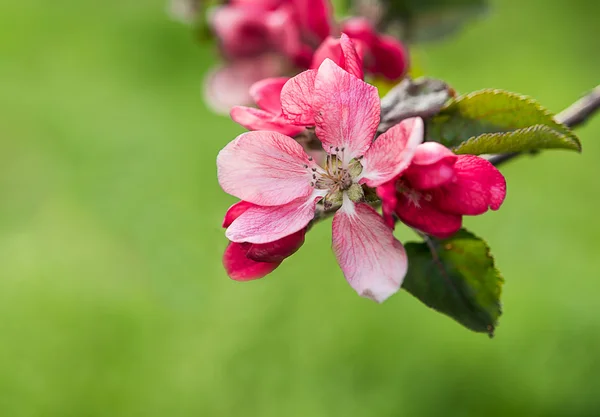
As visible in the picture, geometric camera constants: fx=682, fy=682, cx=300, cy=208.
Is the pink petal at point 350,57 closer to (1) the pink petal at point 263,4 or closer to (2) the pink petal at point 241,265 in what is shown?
(2) the pink petal at point 241,265

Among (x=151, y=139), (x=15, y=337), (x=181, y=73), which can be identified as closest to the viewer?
(x=15, y=337)

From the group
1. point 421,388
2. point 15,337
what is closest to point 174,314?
point 15,337

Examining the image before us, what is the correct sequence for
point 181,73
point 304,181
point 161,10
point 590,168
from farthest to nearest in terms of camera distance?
1. point 161,10
2. point 181,73
3. point 590,168
4. point 304,181

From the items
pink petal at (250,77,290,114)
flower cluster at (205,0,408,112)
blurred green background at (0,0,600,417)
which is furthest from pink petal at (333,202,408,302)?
blurred green background at (0,0,600,417)

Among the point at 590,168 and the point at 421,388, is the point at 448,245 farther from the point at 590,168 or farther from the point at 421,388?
the point at 590,168

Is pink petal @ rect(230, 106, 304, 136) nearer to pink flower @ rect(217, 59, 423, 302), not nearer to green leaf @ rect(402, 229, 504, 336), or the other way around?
pink flower @ rect(217, 59, 423, 302)

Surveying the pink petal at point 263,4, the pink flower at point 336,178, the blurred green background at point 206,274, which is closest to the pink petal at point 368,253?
the pink flower at point 336,178
